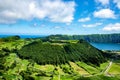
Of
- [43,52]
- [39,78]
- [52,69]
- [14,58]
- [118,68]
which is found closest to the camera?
[39,78]

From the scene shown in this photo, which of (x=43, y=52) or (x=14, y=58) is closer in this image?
(x=14, y=58)

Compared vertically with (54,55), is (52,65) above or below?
below

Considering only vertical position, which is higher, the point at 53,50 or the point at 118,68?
the point at 53,50

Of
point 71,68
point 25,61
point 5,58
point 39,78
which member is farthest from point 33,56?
point 39,78

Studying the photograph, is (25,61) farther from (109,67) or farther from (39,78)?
(109,67)

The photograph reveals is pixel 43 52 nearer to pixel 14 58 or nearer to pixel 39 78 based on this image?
pixel 14 58

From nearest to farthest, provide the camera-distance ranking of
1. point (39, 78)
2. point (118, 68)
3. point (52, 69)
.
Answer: point (39, 78), point (52, 69), point (118, 68)

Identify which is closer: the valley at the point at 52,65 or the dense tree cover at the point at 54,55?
the valley at the point at 52,65

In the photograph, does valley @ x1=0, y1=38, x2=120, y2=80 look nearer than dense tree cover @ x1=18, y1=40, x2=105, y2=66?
Yes

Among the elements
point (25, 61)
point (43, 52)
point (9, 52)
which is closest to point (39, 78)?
point (25, 61)

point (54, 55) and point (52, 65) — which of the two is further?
point (54, 55)
